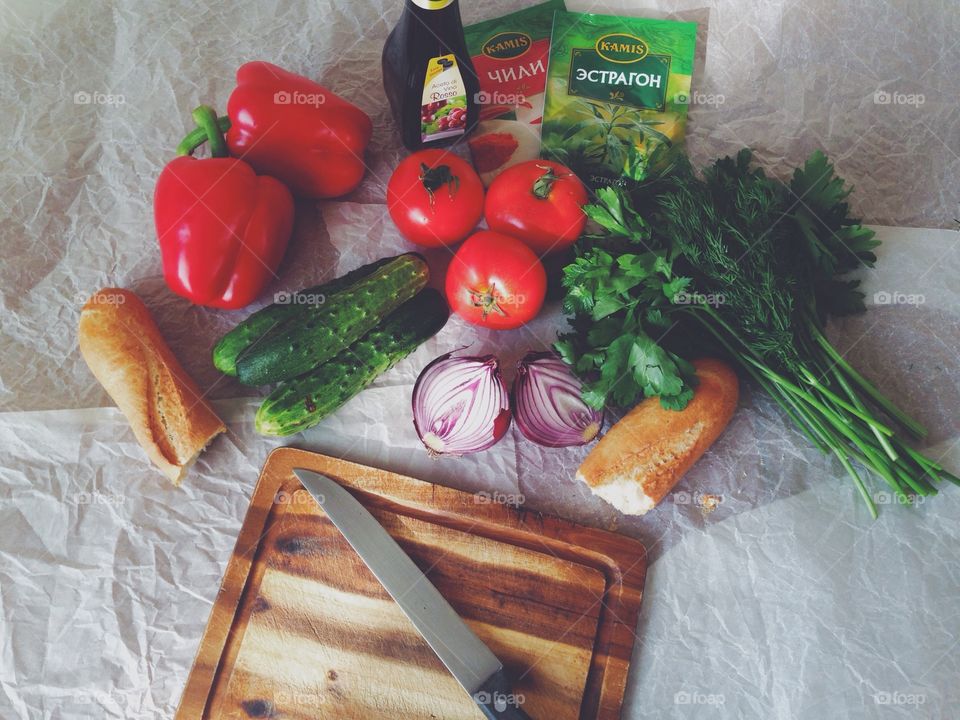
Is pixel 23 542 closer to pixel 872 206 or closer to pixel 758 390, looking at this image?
pixel 758 390

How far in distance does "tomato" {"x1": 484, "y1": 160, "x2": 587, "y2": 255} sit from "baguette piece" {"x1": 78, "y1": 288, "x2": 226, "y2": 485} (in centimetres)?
54

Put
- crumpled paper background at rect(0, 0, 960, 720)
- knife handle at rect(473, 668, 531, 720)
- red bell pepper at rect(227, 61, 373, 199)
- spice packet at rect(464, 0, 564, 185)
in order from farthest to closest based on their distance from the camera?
spice packet at rect(464, 0, 564, 185) < red bell pepper at rect(227, 61, 373, 199) < crumpled paper background at rect(0, 0, 960, 720) < knife handle at rect(473, 668, 531, 720)

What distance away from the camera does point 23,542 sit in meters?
1.07

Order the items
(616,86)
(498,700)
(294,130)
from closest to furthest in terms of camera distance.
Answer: (498,700) → (294,130) → (616,86)

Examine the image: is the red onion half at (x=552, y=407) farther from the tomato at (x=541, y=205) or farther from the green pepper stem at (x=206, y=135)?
the green pepper stem at (x=206, y=135)

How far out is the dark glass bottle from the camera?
42.5 inches

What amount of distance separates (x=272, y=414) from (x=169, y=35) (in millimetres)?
749

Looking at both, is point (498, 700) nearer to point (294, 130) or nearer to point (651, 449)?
point (651, 449)

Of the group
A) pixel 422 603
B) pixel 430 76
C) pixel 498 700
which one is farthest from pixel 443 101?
pixel 498 700

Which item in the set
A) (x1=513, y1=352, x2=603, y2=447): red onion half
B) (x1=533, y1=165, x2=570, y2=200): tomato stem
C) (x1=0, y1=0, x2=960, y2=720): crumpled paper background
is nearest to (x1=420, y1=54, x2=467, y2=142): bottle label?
(x1=0, y1=0, x2=960, y2=720): crumpled paper background

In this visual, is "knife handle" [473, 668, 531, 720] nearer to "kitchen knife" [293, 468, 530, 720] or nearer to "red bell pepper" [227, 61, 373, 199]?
"kitchen knife" [293, 468, 530, 720]

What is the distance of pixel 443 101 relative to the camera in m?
1.17

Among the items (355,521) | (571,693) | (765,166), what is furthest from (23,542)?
(765,166)

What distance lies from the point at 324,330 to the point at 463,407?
0.23m
